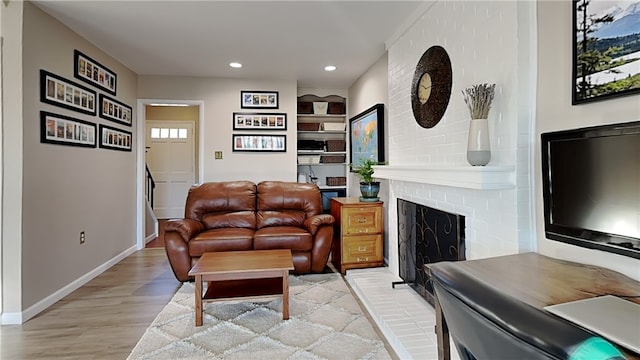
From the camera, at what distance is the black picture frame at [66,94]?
2824 millimetres

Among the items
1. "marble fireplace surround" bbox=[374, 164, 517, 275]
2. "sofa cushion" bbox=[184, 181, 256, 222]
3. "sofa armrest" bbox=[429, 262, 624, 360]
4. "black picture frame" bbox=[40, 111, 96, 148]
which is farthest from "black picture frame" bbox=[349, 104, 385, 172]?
"sofa armrest" bbox=[429, 262, 624, 360]

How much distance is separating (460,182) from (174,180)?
6827 mm

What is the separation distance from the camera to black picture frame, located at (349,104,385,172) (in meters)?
3.96

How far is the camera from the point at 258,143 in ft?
16.5

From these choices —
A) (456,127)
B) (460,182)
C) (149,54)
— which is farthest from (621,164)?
(149,54)

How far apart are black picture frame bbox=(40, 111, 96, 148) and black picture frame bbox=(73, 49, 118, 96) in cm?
47

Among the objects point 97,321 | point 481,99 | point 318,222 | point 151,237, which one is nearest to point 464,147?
point 481,99

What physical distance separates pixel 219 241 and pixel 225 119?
2.24m

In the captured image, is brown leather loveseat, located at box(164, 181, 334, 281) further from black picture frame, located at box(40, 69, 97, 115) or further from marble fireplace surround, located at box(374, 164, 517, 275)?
black picture frame, located at box(40, 69, 97, 115)

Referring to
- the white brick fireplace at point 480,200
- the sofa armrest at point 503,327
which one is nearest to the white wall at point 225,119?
the white brick fireplace at point 480,200

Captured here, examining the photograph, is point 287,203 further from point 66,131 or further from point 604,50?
point 604,50

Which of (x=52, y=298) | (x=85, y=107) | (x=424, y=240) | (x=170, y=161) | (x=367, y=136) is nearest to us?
(x=424, y=240)

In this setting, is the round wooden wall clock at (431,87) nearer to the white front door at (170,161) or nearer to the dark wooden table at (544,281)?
the dark wooden table at (544,281)

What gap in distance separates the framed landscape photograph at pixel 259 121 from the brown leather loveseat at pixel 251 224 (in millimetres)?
1178
